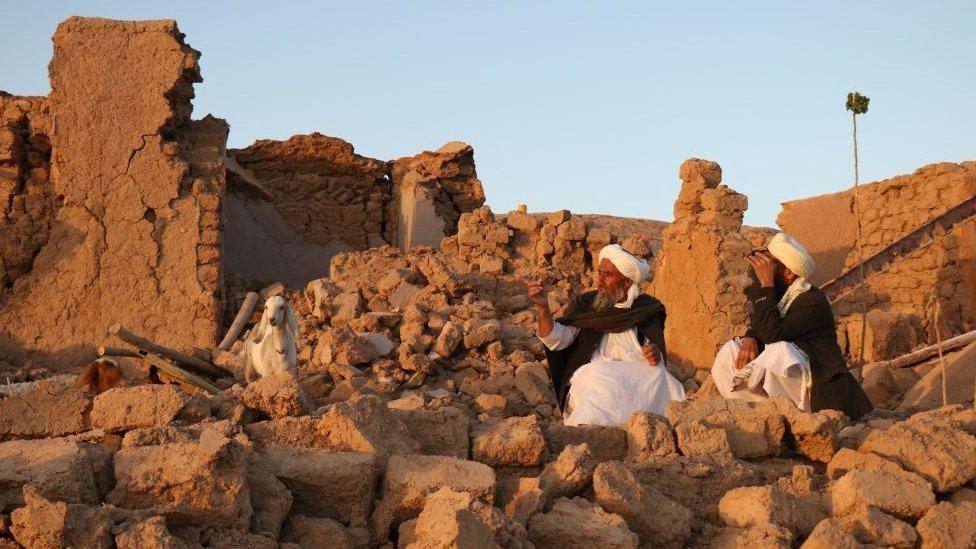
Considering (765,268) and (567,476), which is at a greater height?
(765,268)

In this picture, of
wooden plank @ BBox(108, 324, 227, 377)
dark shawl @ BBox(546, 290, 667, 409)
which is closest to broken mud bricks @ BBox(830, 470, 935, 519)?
dark shawl @ BBox(546, 290, 667, 409)

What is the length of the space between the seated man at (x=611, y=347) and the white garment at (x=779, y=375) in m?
0.35

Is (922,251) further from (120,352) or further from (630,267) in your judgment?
(120,352)

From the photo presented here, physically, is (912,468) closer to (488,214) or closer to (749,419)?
(749,419)

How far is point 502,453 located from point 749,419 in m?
1.01

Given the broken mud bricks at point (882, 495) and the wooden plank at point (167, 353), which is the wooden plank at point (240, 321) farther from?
the broken mud bricks at point (882, 495)

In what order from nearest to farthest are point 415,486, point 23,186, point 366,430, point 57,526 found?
point 57,526
point 415,486
point 366,430
point 23,186

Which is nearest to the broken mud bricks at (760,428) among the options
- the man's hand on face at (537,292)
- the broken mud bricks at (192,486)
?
the man's hand on face at (537,292)

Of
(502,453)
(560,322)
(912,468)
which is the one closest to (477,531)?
(502,453)

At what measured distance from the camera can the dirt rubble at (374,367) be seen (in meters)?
3.60

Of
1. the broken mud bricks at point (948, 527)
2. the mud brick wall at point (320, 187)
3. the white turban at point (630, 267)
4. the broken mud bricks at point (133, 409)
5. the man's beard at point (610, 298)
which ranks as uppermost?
the mud brick wall at point (320, 187)

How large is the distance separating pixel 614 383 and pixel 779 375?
853 millimetres

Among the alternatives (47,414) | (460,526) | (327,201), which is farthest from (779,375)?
(327,201)

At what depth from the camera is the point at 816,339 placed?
6.47 m
